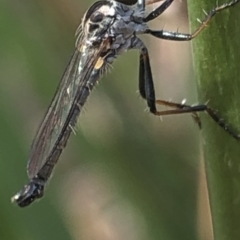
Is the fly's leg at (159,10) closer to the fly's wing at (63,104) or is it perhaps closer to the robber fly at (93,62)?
the robber fly at (93,62)

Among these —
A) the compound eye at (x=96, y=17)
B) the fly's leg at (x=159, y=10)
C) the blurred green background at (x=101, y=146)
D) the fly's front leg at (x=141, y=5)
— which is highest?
the compound eye at (x=96, y=17)

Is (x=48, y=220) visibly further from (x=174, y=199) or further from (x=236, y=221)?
(x=236, y=221)

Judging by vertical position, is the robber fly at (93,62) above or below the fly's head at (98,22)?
below

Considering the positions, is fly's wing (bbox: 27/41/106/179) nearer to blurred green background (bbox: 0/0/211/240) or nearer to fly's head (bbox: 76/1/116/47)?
fly's head (bbox: 76/1/116/47)

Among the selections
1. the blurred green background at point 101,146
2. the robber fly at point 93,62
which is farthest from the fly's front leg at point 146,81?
the blurred green background at point 101,146

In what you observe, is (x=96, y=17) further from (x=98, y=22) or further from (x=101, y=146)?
(x=101, y=146)
